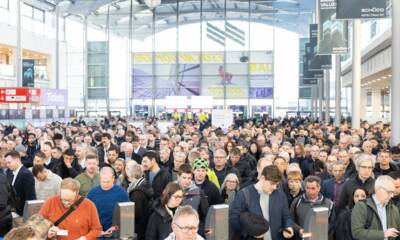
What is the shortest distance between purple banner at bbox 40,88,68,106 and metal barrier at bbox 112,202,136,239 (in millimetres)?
22518

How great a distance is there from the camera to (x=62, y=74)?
4991 centimetres

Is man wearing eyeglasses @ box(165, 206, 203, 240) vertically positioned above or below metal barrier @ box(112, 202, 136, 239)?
above

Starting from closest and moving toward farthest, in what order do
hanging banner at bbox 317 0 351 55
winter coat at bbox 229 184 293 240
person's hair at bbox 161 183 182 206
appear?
person's hair at bbox 161 183 182 206, winter coat at bbox 229 184 293 240, hanging banner at bbox 317 0 351 55

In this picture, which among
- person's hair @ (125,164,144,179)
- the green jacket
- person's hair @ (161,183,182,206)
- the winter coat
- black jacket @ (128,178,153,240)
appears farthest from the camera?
person's hair @ (125,164,144,179)

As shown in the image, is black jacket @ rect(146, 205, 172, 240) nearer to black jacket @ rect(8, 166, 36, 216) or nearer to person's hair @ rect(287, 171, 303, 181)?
person's hair @ rect(287, 171, 303, 181)

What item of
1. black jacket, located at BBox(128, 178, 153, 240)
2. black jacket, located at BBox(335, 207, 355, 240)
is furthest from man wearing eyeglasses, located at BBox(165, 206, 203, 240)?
black jacket, located at BBox(128, 178, 153, 240)

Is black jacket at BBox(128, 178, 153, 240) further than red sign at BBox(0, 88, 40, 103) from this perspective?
No

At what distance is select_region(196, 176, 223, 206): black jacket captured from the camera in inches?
303

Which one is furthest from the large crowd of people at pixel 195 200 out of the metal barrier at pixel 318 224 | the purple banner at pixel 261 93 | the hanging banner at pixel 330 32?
the purple banner at pixel 261 93

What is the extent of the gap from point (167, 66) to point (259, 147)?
34.9m

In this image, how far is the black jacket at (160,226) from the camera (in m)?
5.74

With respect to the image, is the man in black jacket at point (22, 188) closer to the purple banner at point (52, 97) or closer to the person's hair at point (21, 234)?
the person's hair at point (21, 234)

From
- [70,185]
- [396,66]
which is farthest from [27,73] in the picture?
[70,185]

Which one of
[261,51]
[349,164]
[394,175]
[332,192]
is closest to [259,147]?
[349,164]
